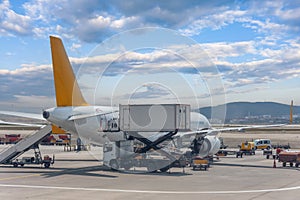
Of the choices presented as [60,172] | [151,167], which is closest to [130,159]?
[151,167]

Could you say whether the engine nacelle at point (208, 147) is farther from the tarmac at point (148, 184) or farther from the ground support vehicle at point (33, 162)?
the ground support vehicle at point (33, 162)

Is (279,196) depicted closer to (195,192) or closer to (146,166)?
(195,192)

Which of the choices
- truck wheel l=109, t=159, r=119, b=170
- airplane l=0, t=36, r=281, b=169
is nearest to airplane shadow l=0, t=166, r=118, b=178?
truck wheel l=109, t=159, r=119, b=170

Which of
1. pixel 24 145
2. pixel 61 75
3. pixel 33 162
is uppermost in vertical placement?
pixel 61 75

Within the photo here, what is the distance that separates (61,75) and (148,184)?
14.4 meters

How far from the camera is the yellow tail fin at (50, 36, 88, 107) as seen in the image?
36.5 meters

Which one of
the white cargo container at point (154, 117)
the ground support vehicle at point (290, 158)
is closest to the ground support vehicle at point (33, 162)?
the white cargo container at point (154, 117)

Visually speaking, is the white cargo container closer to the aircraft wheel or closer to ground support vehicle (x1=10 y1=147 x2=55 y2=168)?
the aircraft wheel

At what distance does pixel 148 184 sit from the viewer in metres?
27.3

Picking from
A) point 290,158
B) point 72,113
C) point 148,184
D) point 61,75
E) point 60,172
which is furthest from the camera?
point 290,158

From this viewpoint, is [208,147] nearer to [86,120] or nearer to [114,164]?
[114,164]

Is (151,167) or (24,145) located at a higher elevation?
(24,145)

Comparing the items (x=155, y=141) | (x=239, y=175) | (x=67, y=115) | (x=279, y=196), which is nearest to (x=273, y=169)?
Answer: (x=239, y=175)

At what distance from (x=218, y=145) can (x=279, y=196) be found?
75.5ft
